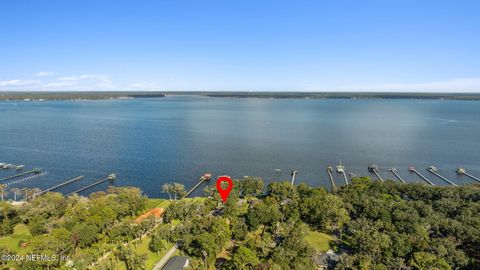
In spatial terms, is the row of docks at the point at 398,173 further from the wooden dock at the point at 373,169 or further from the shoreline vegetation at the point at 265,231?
the shoreline vegetation at the point at 265,231

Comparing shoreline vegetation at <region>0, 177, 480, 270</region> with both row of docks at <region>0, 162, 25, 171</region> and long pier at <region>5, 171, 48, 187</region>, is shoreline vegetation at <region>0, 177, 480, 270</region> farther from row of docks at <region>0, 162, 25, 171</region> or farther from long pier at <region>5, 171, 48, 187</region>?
row of docks at <region>0, 162, 25, 171</region>

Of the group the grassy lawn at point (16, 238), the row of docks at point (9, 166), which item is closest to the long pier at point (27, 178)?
the row of docks at point (9, 166)

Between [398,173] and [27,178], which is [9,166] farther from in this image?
[398,173]

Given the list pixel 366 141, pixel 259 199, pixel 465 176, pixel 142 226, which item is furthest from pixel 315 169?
pixel 142 226

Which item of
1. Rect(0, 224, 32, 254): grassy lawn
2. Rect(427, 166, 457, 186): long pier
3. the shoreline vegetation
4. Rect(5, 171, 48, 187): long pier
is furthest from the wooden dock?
Rect(5, 171, 48, 187): long pier

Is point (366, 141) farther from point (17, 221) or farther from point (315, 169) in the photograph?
point (17, 221)

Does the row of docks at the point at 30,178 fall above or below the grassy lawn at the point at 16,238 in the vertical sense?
below
